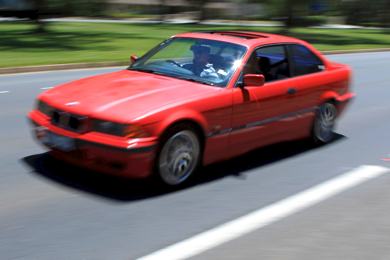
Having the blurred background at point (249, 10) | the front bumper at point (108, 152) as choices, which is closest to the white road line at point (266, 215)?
the front bumper at point (108, 152)

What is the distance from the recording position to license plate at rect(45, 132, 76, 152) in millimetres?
5332

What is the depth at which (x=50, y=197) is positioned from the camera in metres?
5.15

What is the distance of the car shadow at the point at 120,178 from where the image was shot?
541cm

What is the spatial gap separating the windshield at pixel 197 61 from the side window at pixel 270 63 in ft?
0.61

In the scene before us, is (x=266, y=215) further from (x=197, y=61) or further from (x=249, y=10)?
(x=249, y=10)

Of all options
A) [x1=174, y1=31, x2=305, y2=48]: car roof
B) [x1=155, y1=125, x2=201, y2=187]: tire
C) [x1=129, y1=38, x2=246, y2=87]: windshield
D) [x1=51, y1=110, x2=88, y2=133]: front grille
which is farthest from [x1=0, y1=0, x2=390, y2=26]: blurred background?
[x1=51, y1=110, x2=88, y2=133]: front grille

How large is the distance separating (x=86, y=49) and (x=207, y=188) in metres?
16.0

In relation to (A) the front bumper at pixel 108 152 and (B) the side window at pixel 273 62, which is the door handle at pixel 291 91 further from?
(A) the front bumper at pixel 108 152

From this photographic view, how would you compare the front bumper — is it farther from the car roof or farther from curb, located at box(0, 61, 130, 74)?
curb, located at box(0, 61, 130, 74)

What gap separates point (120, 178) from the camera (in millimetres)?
5770

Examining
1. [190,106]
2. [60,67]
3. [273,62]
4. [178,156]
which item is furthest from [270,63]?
[60,67]

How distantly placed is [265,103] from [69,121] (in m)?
2.25

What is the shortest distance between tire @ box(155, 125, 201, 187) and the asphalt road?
16 cm

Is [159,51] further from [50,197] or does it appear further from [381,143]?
[381,143]
